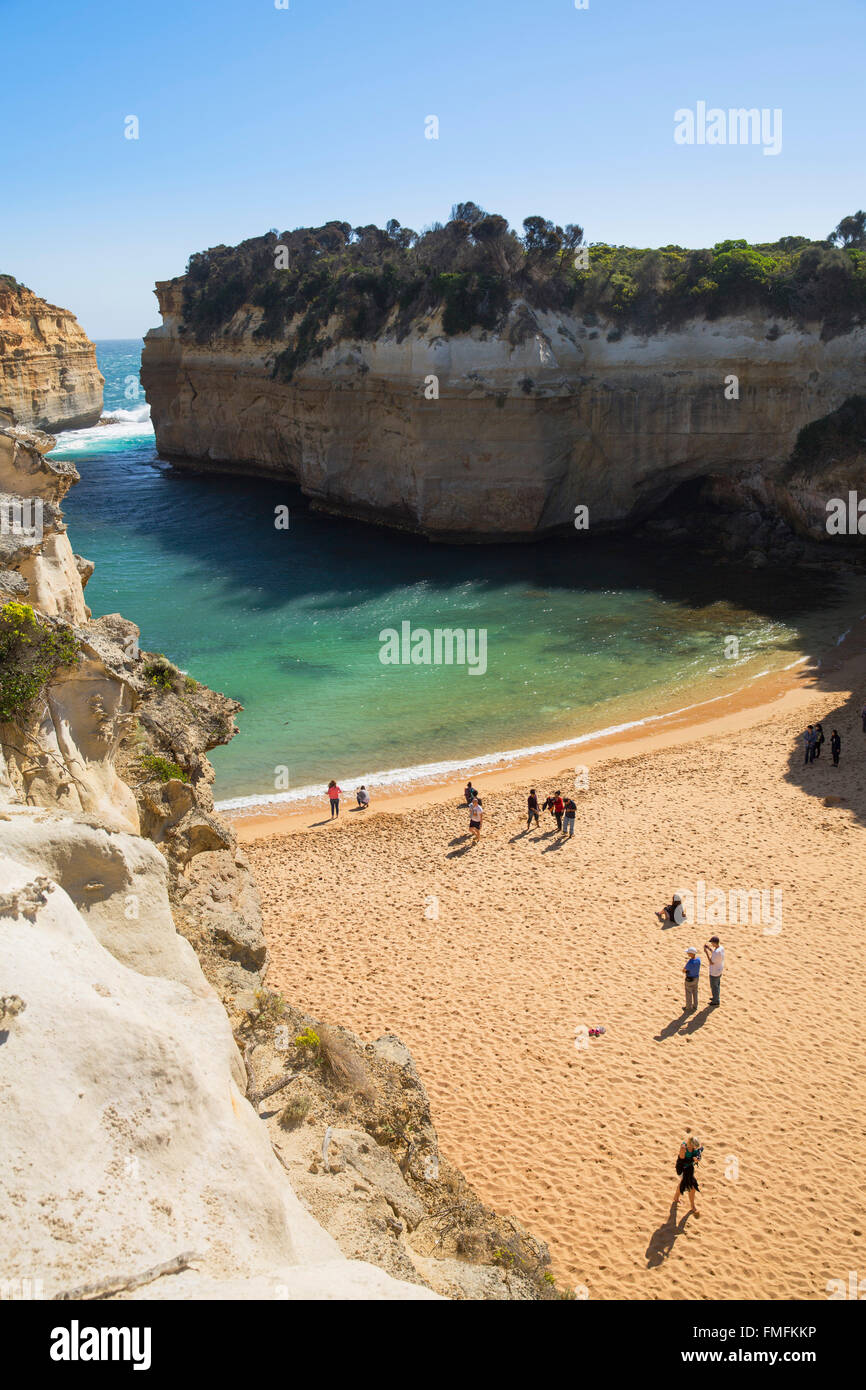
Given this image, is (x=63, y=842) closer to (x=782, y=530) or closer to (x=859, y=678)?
(x=859, y=678)

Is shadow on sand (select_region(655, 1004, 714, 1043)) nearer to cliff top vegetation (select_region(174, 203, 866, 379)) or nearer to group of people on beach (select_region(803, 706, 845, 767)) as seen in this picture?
group of people on beach (select_region(803, 706, 845, 767))

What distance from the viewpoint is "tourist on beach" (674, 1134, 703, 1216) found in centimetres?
938

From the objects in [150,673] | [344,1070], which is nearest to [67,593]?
[150,673]

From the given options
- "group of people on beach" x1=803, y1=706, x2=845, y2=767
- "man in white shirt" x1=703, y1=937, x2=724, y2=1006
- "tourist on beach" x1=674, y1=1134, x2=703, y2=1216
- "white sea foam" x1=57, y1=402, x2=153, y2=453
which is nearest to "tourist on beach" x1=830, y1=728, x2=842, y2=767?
"group of people on beach" x1=803, y1=706, x2=845, y2=767

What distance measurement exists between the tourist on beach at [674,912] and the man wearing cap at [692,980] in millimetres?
1989

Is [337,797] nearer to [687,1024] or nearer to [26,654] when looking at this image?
[687,1024]

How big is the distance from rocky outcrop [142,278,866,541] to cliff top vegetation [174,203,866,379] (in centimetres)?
72

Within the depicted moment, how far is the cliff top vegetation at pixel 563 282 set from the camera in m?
36.1

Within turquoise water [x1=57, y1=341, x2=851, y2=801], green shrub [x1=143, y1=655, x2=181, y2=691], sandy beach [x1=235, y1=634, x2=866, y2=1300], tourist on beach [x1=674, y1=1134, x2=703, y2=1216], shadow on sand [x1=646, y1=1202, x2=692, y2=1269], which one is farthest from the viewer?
turquoise water [x1=57, y1=341, x2=851, y2=801]

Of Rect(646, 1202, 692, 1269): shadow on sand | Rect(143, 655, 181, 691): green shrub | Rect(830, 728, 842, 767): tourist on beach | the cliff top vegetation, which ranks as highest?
the cliff top vegetation

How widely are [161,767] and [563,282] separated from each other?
3686cm

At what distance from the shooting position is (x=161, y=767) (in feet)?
32.1

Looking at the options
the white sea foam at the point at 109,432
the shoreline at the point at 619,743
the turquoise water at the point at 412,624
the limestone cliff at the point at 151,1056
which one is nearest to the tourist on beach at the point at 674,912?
the shoreline at the point at 619,743

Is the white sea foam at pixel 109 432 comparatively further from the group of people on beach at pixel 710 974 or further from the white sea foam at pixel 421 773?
the group of people on beach at pixel 710 974
